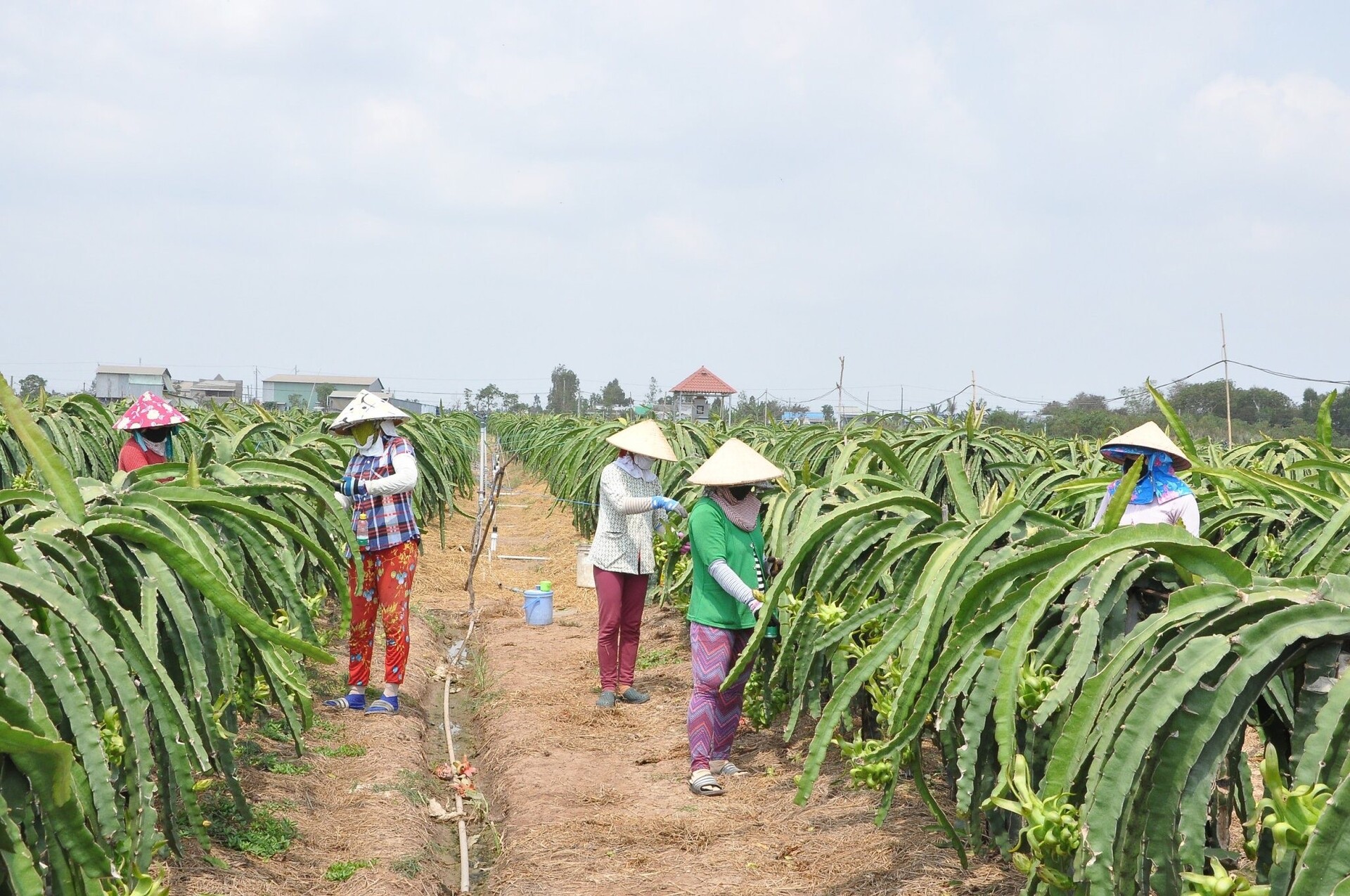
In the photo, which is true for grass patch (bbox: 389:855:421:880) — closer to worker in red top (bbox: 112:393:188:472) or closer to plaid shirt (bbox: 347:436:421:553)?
plaid shirt (bbox: 347:436:421:553)

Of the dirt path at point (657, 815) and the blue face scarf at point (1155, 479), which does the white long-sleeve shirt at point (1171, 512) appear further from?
the dirt path at point (657, 815)

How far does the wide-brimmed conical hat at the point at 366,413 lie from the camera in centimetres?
Result: 609

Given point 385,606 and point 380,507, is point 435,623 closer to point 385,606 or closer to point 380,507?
point 385,606

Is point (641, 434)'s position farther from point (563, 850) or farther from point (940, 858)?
point (940, 858)

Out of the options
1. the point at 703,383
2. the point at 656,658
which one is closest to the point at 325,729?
the point at 656,658

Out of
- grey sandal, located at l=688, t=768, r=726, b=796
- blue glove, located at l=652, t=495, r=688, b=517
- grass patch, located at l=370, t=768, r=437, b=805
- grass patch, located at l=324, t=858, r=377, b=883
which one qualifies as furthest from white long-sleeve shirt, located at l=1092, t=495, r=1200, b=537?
grass patch, located at l=370, t=768, r=437, b=805

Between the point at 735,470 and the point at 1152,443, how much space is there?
1742 millimetres

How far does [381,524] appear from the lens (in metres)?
6.16

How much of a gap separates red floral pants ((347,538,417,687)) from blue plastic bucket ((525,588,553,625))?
2981 mm

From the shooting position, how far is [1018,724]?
122 inches

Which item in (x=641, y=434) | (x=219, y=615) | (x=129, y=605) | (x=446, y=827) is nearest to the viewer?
(x=129, y=605)

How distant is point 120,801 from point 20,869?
79cm

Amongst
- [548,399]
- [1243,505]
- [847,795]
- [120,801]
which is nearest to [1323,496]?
[1243,505]

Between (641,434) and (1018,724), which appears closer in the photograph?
(1018,724)
